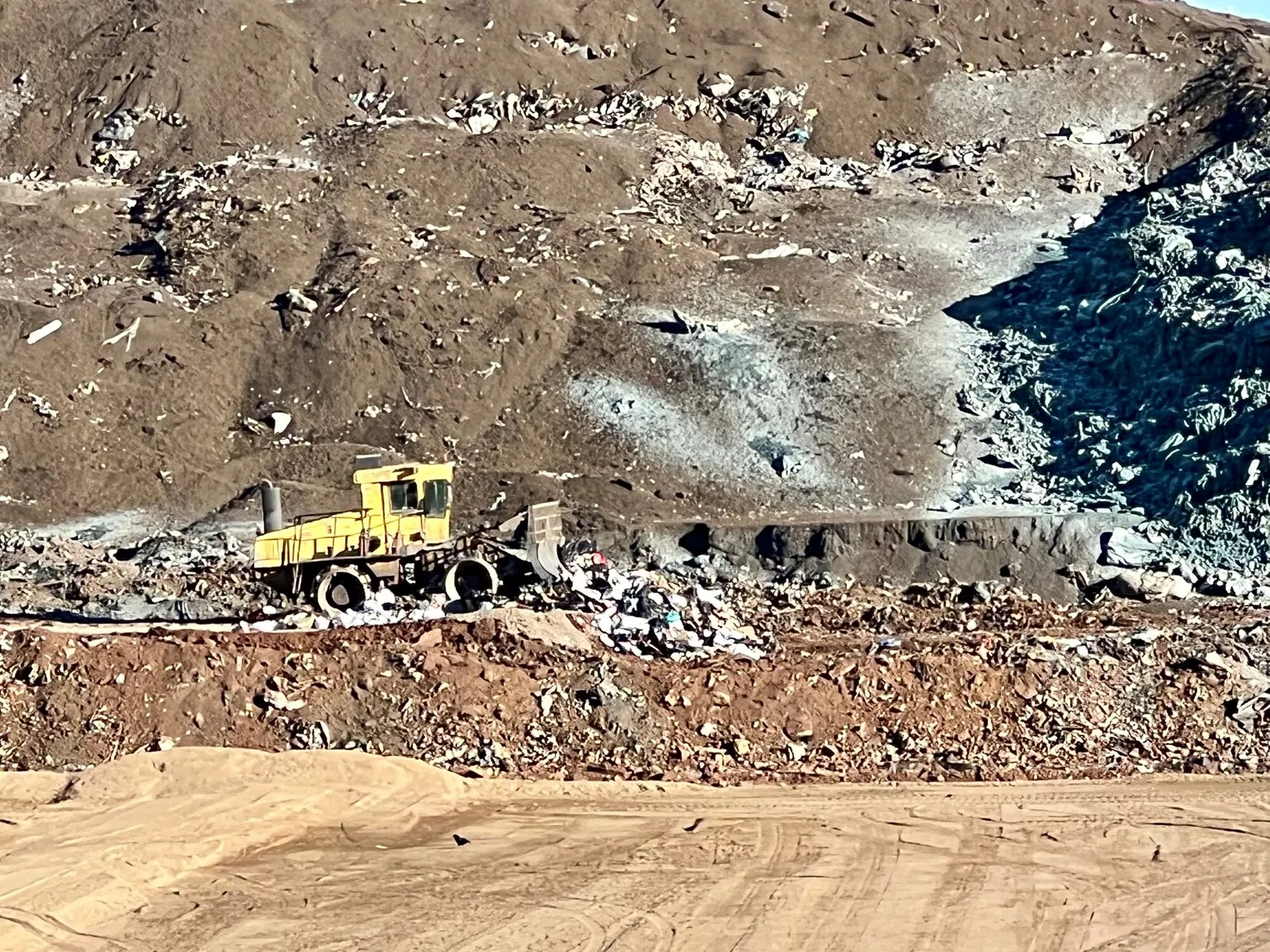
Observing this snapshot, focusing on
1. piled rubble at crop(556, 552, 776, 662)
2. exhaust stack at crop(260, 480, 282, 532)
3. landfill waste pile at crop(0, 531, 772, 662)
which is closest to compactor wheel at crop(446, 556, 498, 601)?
landfill waste pile at crop(0, 531, 772, 662)

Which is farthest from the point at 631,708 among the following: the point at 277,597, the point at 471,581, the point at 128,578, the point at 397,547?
the point at 128,578

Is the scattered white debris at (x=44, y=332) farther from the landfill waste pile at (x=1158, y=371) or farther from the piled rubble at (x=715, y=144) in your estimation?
the landfill waste pile at (x=1158, y=371)

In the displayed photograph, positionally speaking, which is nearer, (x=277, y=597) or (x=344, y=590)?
(x=344, y=590)

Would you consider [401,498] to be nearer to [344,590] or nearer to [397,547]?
[397,547]

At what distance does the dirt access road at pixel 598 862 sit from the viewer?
8.56m

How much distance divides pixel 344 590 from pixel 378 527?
2.53 feet

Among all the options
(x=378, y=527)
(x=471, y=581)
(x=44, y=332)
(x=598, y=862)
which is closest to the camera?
(x=598, y=862)

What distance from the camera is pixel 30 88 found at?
32656 millimetres

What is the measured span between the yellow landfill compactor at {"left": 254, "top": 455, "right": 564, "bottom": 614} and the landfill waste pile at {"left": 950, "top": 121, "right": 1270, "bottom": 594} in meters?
7.28

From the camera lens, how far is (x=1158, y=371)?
2200 centimetres

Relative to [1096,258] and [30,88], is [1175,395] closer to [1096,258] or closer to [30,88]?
[1096,258]

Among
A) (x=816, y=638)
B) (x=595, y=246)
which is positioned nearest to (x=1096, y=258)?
(x=595, y=246)

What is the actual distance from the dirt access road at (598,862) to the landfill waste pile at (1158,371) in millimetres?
7937

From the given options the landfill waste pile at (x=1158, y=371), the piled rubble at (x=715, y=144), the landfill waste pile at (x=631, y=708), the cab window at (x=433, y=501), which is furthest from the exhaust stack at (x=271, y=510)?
the piled rubble at (x=715, y=144)
